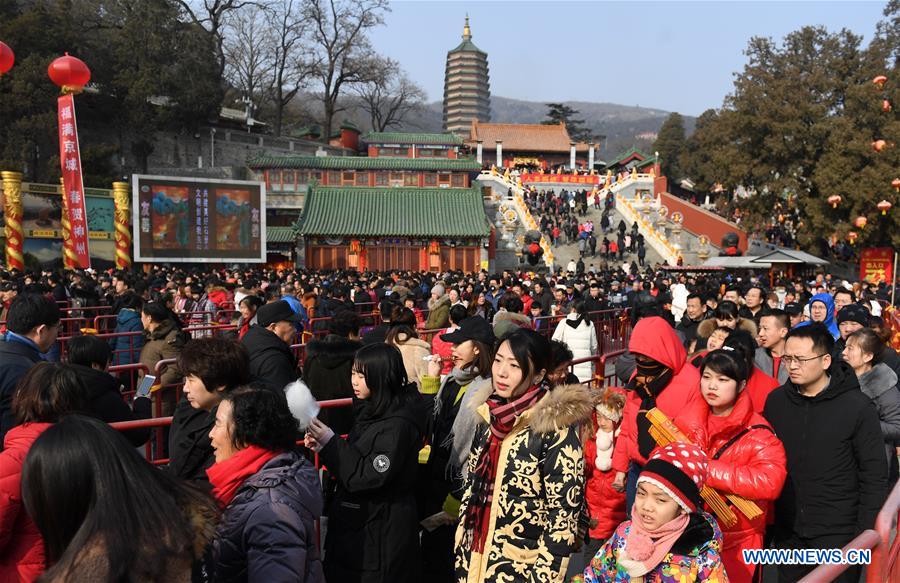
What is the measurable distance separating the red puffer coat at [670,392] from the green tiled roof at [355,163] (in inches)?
1181

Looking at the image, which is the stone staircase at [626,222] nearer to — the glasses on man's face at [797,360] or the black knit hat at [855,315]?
the black knit hat at [855,315]

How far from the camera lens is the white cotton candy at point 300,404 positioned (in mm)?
2562

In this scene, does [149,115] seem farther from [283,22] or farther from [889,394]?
[889,394]

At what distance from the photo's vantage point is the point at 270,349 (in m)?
4.25

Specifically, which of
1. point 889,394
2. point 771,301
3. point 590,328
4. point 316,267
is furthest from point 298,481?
point 316,267

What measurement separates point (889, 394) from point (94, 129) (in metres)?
35.9

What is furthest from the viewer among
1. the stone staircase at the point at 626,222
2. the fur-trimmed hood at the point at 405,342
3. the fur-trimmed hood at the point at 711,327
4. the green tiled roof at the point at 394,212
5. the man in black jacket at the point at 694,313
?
the green tiled roof at the point at 394,212

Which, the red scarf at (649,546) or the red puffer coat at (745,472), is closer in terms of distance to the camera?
the red scarf at (649,546)

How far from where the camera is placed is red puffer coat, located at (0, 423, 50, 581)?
2.15m

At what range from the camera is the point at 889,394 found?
13.6 ft

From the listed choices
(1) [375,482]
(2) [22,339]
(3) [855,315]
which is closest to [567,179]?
(3) [855,315]

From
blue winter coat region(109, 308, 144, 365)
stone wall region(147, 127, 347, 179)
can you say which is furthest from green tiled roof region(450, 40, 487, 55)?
blue winter coat region(109, 308, 144, 365)

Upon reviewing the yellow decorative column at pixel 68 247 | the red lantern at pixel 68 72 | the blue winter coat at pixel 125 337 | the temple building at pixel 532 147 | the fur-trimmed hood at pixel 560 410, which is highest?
the temple building at pixel 532 147

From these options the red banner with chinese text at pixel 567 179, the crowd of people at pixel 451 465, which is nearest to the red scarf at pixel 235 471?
the crowd of people at pixel 451 465
